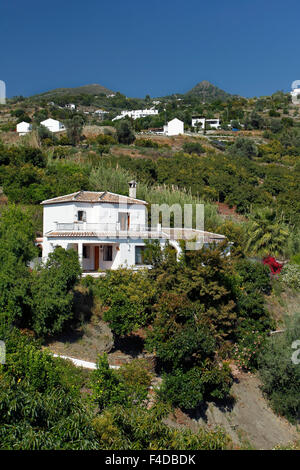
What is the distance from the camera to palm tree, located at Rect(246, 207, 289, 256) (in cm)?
2894

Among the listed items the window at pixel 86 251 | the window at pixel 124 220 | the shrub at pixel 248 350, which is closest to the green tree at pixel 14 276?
the window at pixel 86 251

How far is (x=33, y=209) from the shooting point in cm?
3042

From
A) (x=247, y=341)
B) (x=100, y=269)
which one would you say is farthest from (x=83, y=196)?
(x=247, y=341)

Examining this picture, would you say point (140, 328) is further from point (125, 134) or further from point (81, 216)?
point (125, 134)

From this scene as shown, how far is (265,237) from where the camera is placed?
28.9m

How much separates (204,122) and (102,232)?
80323mm

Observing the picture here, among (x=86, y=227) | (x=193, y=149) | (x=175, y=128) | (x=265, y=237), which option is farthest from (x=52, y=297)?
(x=175, y=128)

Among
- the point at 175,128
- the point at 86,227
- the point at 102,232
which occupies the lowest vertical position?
the point at 102,232

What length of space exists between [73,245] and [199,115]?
296ft

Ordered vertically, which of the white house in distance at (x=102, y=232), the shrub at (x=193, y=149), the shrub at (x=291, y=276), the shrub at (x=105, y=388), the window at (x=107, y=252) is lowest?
the shrub at (x=105, y=388)

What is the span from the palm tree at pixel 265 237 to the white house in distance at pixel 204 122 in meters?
70.4

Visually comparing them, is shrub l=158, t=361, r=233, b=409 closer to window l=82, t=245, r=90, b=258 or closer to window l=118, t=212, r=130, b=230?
window l=82, t=245, r=90, b=258

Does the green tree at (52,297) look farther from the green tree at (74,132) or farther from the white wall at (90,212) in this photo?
the green tree at (74,132)

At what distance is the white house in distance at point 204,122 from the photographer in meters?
97.6
